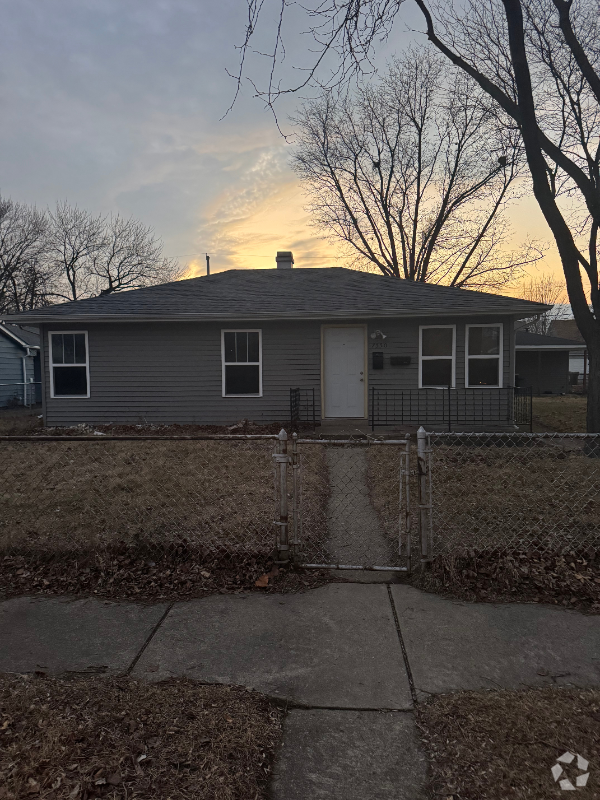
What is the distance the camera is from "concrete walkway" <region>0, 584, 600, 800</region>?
213 centimetres

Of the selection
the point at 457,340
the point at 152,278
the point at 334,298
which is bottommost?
the point at 457,340

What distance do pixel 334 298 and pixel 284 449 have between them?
8869 millimetres

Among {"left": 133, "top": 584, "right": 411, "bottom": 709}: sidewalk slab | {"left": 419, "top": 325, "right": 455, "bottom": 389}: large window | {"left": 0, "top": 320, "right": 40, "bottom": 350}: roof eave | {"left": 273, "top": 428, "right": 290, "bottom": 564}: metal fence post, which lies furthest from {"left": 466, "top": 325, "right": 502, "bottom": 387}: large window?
{"left": 0, "top": 320, "right": 40, "bottom": 350}: roof eave

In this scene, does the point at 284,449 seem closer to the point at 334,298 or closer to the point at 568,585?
the point at 568,585

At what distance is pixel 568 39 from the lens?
779 centimetres

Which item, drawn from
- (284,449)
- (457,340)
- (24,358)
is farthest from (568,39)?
(24,358)

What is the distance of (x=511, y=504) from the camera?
5438mm

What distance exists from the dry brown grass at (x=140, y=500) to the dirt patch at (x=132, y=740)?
65.5 inches

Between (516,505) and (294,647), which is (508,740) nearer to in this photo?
(294,647)

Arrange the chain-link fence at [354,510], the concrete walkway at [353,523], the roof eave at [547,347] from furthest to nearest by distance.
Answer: the roof eave at [547,347] < the concrete walkway at [353,523] < the chain-link fence at [354,510]

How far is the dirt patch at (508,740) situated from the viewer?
1901 millimetres

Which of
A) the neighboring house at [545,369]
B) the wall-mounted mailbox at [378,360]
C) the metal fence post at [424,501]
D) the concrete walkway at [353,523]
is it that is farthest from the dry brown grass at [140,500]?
the neighboring house at [545,369]

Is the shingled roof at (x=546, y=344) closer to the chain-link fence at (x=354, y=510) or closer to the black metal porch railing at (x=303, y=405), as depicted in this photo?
the black metal porch railing at (x=303, y=405)

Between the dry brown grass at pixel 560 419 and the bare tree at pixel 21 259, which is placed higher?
the bare tree at pixel 21 259
